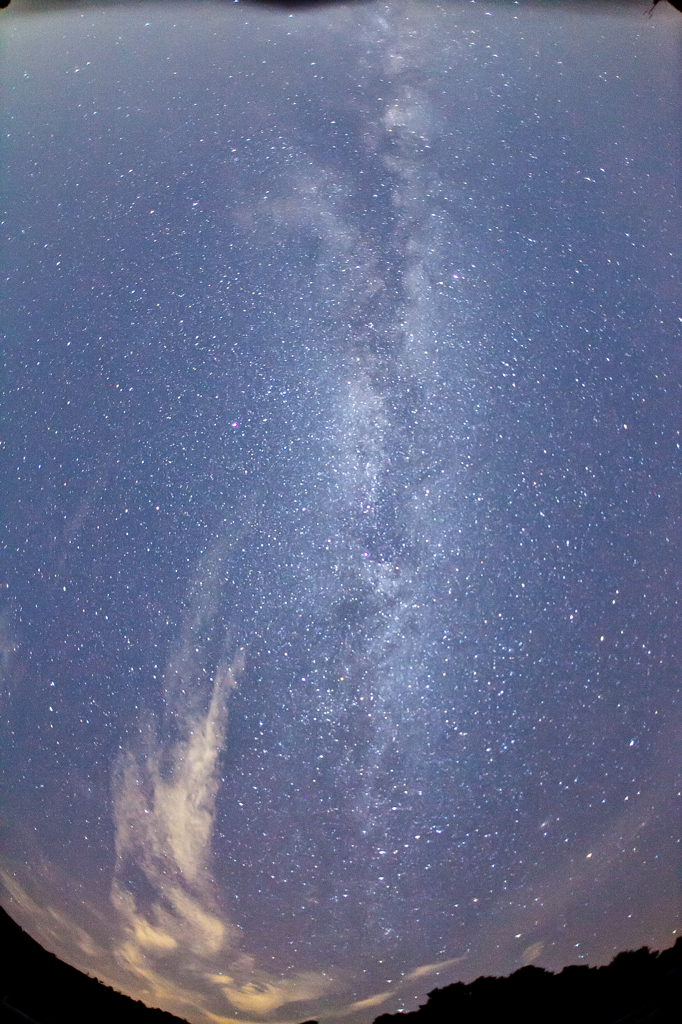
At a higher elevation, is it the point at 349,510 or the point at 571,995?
the point at 349,510

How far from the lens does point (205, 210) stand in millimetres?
1445

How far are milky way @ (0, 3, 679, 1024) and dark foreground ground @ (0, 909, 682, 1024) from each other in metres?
0.07

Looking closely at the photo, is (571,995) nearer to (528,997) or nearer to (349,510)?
(528,997)

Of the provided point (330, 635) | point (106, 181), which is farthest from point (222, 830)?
point (106, 181)

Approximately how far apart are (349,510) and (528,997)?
1.40 m

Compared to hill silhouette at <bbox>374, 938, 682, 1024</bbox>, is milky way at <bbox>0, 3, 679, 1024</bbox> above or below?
above

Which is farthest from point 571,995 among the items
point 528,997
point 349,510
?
point 349,510

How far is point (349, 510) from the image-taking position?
132 centimetres

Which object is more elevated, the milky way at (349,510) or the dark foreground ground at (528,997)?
the milky way at (349,510)

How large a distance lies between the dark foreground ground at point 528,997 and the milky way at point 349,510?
72 millimetres

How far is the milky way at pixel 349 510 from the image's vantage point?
1.33 meters

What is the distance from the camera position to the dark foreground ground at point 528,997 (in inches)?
59.5

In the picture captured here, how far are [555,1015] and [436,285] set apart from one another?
1934 millimetres

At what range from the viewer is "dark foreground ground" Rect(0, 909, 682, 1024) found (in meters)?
1.51
